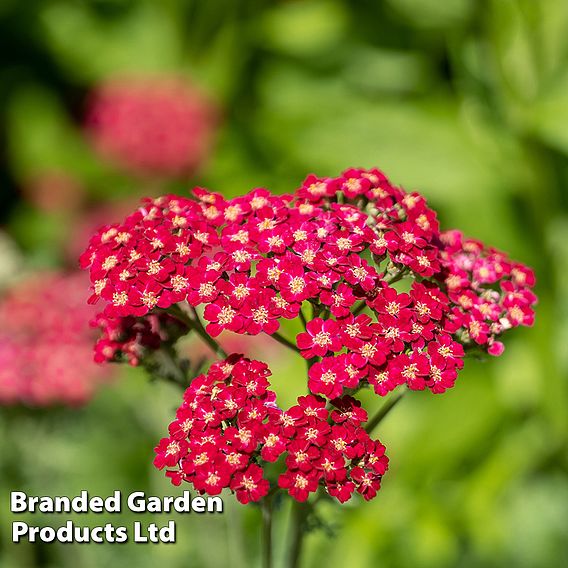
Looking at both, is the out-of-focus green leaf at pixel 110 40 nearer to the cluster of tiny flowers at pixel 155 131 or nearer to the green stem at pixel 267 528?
the cluster of tiny flowers at pixel 155 131

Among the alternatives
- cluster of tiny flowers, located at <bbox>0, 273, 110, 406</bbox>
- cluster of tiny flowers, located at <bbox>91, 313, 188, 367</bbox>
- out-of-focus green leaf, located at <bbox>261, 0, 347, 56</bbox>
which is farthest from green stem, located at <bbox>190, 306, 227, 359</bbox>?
out-of-focus green leaf, located at <bbox>261, 0, 347, 56</bbox>

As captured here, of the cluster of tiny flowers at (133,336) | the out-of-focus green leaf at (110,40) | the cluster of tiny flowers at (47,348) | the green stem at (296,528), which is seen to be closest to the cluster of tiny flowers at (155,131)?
the out-of-focus green leaf at (110,40)

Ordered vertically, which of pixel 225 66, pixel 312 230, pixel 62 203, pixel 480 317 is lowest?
pixel 480 317

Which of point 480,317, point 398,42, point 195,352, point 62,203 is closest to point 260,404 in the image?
point 480,317

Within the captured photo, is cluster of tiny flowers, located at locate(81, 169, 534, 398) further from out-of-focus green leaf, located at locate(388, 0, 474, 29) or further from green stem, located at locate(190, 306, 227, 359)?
out-of-focus green leaf, located at locate(388, 0, 474, 29)

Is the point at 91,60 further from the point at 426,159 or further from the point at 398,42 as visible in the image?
the point at 426,159
